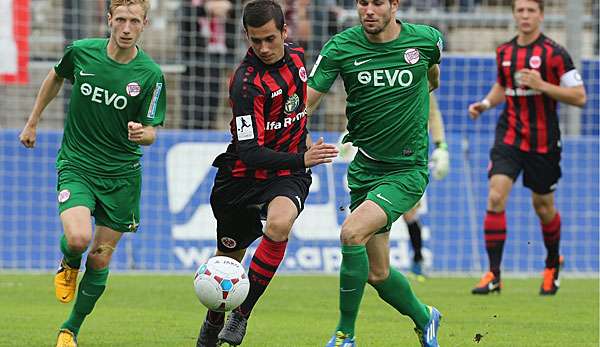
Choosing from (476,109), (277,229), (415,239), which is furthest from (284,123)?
(415,239)

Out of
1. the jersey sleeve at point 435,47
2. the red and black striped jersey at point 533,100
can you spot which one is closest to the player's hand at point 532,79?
the red and black striped jersey at point 533,100

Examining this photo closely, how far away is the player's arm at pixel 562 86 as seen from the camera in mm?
11203

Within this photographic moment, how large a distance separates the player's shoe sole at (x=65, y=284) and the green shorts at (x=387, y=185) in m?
1.82

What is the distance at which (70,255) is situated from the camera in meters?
7.75

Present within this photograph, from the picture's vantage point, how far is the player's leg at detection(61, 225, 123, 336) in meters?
7.77

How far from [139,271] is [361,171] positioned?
605 centimetres

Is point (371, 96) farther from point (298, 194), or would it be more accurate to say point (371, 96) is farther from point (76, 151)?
point (76, 151)

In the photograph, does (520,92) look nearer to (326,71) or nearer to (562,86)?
(562,86)

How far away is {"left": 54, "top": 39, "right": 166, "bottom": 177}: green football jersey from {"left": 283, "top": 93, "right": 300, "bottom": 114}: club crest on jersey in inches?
40.7

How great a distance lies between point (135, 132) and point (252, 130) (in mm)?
776

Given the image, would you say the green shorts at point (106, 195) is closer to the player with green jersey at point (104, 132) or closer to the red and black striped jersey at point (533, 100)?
the player with green jersey at point (104, 132)

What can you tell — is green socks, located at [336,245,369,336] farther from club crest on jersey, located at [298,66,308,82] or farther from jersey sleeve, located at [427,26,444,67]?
jersey sleeve, located at [427,26,444,67]

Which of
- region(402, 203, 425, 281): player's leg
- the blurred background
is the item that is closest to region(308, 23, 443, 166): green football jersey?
region(402, 203, 425, 281): player's leg

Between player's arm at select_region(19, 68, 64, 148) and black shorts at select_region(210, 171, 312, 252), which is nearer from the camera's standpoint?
black shorts at select_region(210, 171, 312, 252)
